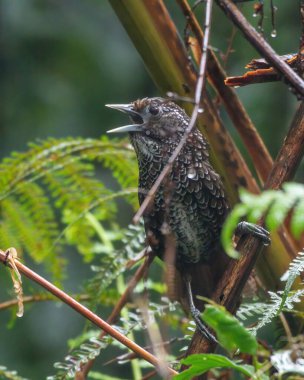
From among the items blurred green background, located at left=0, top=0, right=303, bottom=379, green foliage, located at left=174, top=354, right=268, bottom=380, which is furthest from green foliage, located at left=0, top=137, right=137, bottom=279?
blurred green background, located at left=0, top=0, right=303, bottom=379

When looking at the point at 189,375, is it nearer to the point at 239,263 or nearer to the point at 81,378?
A: the point at 239,263

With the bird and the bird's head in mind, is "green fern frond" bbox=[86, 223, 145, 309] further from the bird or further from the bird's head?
the bird's head

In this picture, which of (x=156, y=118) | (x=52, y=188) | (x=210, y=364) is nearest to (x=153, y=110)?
(x=156, y=118)

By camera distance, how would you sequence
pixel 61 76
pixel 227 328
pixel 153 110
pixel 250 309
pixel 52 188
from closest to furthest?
pixel 227 328
pixel 250 309
pixel 153 110
pixel 52 188
pixel 61 76

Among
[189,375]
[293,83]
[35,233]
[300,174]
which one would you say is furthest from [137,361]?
[300,174]

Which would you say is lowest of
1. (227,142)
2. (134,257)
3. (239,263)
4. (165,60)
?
(134,257)

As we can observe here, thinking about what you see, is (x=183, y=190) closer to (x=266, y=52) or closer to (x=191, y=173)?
(x=191, y=173)

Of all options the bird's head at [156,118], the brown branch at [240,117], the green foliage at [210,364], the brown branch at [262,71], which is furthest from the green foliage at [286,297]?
the bird's head at [156,118]
